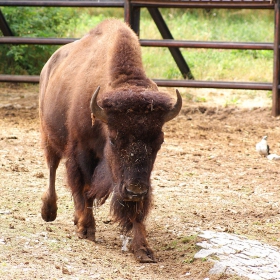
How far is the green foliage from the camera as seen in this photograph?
38.6 feet

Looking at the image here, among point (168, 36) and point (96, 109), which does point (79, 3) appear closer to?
point (168, 36)

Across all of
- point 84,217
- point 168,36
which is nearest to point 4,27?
point 168,36

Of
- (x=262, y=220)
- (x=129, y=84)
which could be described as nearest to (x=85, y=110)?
(x=129, y=84)

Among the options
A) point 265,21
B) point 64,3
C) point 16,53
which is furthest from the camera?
point 265,21

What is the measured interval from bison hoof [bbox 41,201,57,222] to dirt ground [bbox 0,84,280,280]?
7 centimetres

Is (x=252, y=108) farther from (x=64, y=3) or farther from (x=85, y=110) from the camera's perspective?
(x=85, y=110)

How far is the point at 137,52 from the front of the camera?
5.14 metres

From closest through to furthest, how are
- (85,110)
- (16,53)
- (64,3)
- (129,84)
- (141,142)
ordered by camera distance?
(141,142) → (129,84) → (85,110) → (64,3) → (16,53)

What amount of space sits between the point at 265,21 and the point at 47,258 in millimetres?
14739

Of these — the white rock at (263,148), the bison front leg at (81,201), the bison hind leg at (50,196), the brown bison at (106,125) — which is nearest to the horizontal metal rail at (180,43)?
the white rock at (263,148)

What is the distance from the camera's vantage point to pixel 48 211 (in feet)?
18.3

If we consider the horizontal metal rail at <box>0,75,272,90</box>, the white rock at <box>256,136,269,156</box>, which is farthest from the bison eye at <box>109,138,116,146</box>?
the horizontal metal rail at <box>0,75,272,90</box>

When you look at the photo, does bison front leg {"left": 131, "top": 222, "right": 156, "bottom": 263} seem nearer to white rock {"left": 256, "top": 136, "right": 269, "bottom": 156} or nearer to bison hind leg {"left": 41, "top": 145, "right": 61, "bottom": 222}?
bison hind leg {"left": 41, "top": 145, "right": 61, "bottom": 222}

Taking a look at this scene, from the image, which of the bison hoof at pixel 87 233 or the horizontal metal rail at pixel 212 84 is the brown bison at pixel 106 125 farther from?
the horizontal metal rail at pixel 212 84
